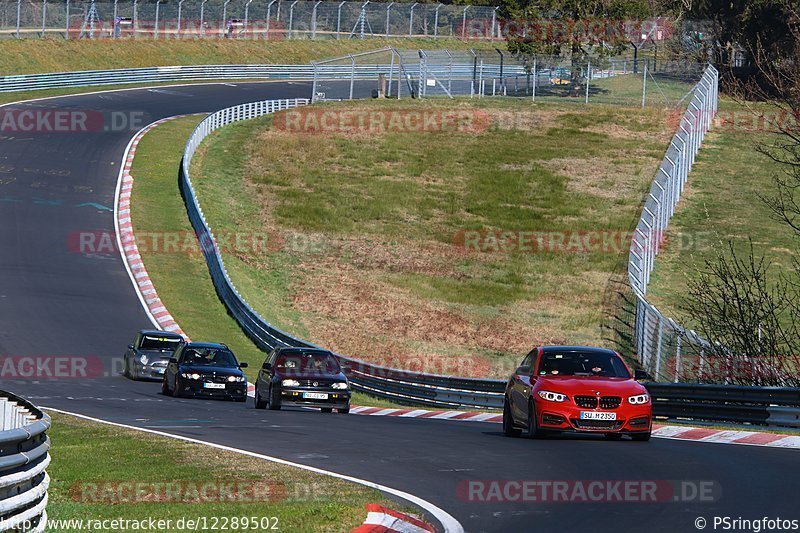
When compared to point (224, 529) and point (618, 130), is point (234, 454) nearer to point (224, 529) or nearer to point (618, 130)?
point (224, 529)

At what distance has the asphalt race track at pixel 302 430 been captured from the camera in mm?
11203

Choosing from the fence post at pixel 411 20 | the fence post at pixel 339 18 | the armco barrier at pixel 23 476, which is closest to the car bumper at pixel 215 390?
the armco barrier at pixel 23 476

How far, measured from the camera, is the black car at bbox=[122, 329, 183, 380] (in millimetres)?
29766

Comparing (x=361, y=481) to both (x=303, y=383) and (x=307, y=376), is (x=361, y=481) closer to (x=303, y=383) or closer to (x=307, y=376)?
(x=303, y=383)

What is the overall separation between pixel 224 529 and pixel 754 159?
51237 mm

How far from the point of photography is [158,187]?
167 ft

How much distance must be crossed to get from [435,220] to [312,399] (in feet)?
88.6

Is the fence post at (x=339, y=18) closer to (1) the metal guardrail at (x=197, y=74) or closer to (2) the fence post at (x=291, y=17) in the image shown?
(2) the fence post at (x=291, y=17)

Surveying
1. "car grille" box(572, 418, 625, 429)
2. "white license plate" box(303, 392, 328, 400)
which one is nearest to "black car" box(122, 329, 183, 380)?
"white license plate" box(303, 392, 328, 400)

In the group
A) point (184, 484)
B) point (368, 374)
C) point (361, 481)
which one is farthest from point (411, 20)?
point (184, 484)

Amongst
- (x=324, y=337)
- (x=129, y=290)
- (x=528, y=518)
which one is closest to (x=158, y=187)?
(x=129, y=290)

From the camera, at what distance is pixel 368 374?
30406mm

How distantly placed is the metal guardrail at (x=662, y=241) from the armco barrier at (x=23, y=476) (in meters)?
15.6

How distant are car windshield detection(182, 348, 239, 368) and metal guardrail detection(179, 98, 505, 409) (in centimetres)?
383
